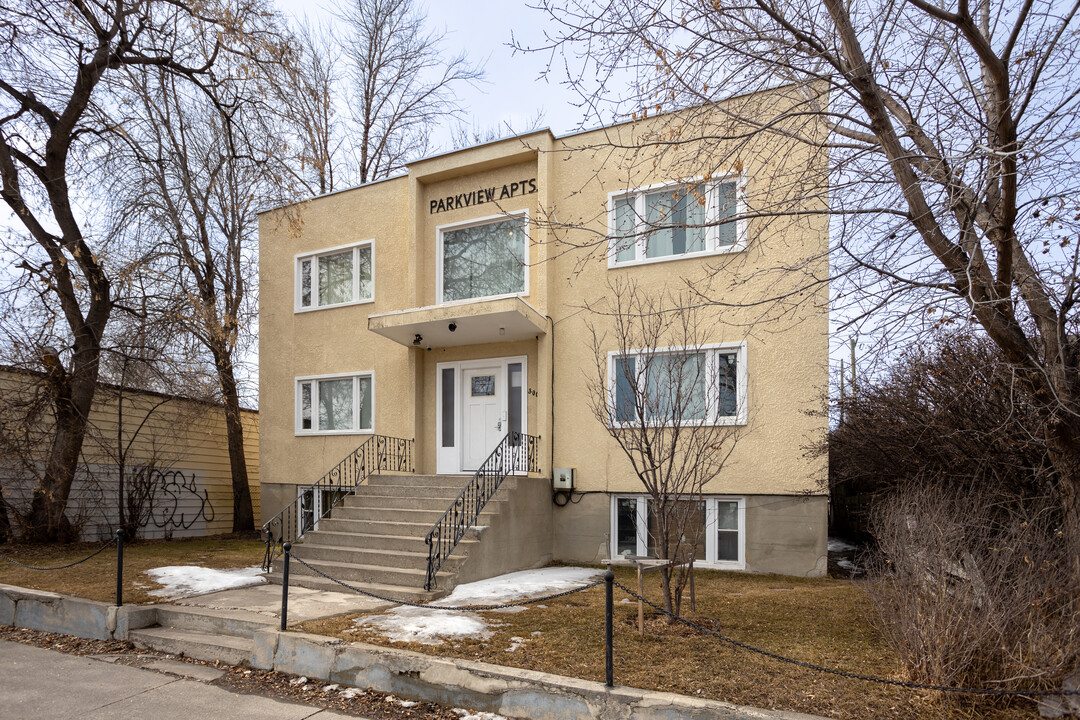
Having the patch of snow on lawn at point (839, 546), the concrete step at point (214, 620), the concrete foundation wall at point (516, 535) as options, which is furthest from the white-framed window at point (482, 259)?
the patch of snow on lawn at point (839, 546)

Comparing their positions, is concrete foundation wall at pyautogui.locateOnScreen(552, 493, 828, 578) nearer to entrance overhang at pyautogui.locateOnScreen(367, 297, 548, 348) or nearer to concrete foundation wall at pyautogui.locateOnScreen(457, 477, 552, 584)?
concrete foundation wall at pyautogui.locateOnScreen(457, 477, 552, 584)

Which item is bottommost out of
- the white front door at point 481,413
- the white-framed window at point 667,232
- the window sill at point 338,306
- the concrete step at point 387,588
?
the concrete step at point 387,588

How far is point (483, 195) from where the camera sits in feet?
43.4

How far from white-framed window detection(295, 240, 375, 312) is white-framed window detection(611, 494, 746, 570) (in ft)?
22.7

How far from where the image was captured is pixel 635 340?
1028 centimetres

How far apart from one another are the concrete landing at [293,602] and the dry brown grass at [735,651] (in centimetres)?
56

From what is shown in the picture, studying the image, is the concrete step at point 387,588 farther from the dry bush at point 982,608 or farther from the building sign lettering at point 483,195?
the building sign lettering at point 483,195

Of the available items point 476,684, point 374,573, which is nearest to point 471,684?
point 476,684

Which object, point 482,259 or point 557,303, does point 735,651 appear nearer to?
point 557,303

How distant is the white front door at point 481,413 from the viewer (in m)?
12.8

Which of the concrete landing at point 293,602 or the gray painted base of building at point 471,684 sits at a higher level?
the gray painted base of building at point 471,684

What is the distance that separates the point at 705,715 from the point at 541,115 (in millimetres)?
15628

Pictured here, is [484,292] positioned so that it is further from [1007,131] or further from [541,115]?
[1007,131]

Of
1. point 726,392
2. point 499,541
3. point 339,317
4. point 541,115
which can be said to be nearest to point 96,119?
point 339,317
